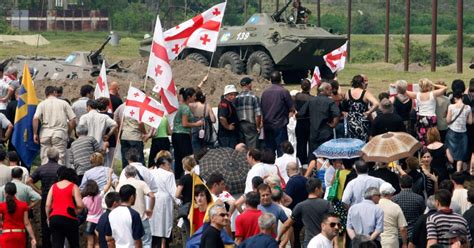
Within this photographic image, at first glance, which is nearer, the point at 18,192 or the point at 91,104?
the point at 18,192

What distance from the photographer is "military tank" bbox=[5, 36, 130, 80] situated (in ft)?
128

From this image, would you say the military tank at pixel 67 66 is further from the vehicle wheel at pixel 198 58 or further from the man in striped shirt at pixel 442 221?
the man in striped shirt at pixel 442 221

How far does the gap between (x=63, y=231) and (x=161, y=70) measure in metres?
3.19

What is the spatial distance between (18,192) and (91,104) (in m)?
3.60

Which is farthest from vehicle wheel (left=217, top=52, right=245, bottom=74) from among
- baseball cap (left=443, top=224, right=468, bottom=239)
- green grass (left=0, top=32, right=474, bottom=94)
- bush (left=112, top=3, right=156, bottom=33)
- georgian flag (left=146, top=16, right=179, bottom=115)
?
bush (left=112, top=3, right=156, bottom=33)

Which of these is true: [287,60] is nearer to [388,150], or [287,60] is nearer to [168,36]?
[168,36]

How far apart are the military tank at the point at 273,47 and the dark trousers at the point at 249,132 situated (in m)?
20.2

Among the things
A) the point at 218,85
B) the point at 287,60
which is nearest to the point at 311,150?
the point at 218,85

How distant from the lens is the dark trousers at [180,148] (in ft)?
71.4

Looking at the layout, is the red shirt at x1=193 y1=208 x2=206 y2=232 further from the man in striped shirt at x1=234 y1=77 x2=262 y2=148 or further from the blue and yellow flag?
the blue and yellow flag

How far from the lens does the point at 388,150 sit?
60.6 feet

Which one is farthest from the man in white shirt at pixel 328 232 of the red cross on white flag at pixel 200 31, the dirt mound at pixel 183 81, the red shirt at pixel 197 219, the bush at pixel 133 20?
the bush at pixel 133 20

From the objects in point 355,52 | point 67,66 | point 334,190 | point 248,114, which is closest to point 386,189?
point 334,190

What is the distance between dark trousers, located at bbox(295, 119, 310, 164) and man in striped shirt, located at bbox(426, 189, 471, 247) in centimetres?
702
